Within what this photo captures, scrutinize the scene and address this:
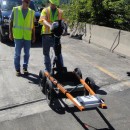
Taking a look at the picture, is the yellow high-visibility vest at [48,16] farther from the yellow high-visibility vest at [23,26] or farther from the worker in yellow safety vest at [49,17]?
the yellow high-visibility vest at [23,26]

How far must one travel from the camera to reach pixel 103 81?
26.5ft

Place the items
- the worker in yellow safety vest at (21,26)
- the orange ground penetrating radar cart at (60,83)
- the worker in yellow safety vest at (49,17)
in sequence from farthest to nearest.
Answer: the worker in yellow safety vest at (21,26) < the worker in yellow safety vest at (49,17) < the orange ground penetrating radar cart at (60,83)

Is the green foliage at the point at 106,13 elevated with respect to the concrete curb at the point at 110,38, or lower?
elevated

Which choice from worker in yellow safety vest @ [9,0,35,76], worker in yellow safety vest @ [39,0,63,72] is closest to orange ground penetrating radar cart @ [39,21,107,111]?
worker in yellow safety vest @ [39,0,63,72]

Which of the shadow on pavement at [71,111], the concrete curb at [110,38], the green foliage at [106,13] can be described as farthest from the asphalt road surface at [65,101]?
the green foliage at [106,13]

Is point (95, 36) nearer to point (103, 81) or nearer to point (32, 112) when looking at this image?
point (103, 81)

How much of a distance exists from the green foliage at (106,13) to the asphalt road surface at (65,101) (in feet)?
14.4

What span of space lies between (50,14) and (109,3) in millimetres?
7756

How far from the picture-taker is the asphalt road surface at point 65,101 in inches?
220

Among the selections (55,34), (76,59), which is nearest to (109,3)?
(76,59)

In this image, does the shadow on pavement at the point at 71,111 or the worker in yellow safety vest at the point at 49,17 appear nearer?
the shadow on pavement at the point at 71,111

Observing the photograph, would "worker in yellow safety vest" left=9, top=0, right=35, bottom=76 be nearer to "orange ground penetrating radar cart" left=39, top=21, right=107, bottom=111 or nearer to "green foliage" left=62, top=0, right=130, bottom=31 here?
"orange ground penetrating radar cart" left=39, top=21, right=107, bottom=111

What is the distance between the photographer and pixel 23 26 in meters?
8.27

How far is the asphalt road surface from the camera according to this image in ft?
18.3
